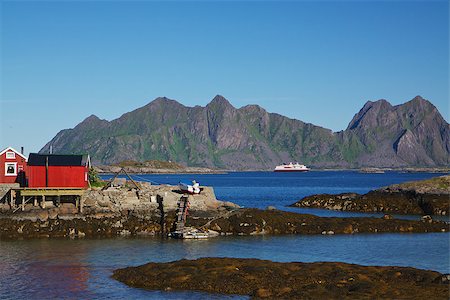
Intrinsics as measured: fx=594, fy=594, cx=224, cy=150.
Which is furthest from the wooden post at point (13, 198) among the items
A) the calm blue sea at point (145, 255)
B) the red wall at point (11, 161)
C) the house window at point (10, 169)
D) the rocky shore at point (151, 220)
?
the calm blue sea at point (145, 255)

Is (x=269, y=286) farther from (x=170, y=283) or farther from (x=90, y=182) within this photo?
(x=90, y=182)

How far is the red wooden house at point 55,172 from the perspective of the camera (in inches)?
2327

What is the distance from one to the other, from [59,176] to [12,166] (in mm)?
6370

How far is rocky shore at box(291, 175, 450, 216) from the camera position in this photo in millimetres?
77875

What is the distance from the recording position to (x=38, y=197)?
59.8m

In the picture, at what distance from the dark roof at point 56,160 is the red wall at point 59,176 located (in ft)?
1.09

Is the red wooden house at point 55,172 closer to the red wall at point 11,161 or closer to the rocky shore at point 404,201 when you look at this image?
the red wall at point 11,161

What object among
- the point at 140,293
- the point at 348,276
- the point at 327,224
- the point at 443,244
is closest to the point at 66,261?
the point at 140,293

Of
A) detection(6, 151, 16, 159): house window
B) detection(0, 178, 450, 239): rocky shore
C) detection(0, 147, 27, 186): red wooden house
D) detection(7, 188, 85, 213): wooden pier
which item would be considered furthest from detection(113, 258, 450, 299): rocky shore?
detection(6, 151, 16, 159): house window

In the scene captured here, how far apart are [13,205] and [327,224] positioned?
3053 centimetres

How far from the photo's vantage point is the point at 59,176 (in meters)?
59.6

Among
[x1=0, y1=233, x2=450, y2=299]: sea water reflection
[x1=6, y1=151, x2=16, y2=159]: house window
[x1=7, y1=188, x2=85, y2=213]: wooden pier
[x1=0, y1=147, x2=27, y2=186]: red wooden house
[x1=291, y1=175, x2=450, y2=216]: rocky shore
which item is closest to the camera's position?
[x1=0, y1=233, x2=450, y2=299]: sea water reflection

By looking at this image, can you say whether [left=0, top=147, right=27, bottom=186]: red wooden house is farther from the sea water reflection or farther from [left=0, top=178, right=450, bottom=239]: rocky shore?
the sea water reflection

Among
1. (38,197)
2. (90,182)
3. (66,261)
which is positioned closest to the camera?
(66,261)
